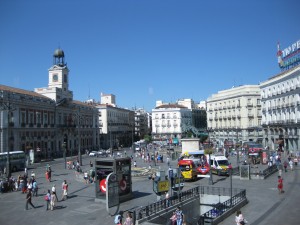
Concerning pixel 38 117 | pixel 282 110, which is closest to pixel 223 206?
pixel 282 110

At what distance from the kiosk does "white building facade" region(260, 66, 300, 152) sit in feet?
140

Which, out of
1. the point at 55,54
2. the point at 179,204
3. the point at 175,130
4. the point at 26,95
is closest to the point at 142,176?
the point at 179,204

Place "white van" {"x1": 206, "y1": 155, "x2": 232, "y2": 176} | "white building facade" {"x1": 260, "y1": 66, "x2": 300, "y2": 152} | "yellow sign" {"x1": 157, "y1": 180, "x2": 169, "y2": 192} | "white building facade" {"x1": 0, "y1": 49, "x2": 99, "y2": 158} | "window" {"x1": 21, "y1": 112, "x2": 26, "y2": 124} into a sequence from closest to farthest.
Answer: "yellow sign" {"x1": 157, "y1": 180, "x2": 169, "y2": 192}, "white van" {"x1": 206, "y1": 155, "x2": 232, "y2": 176}, "white building facade" {"x1": 0, "y1": 49, "x2": 99, "y2": 158}, "white building facade" {"x1": 260, "y1": 66, "x2": 300, "y2": 152}, "window" {"x1": 21, "y1": 112, "x2": 26, "y2": 124}

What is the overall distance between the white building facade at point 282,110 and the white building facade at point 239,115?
6.16 metres

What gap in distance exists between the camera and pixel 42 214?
61.5 ft

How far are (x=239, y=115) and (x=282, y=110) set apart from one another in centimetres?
1928

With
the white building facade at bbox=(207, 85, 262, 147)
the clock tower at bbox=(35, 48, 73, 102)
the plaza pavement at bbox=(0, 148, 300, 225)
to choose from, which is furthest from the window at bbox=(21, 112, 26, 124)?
the white building facade at bbox=(207, 85, 262, 147)

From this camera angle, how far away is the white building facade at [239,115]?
262ft

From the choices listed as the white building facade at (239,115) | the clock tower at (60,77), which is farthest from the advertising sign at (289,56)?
the clock tower at (60,77)

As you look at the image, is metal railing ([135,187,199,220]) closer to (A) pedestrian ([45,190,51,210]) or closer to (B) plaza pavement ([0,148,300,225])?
(B) plaza pavement ([0,148,300,225])

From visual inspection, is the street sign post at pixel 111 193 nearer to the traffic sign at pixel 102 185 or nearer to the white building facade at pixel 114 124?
the traffic sign at pixel 102 185

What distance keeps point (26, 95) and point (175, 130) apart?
63330 millimetres

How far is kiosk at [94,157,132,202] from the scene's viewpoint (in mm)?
20464

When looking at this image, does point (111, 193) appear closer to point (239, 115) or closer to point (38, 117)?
point (38, 117)
